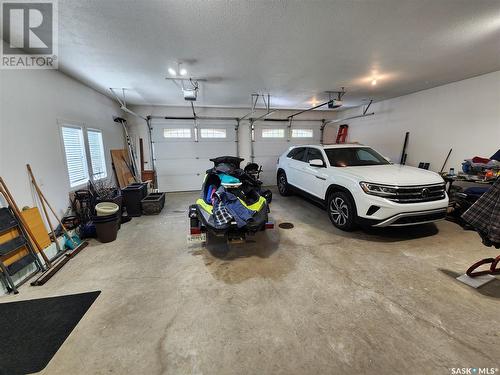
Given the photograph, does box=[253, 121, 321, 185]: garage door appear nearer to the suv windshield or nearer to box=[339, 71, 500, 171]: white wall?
box=[339, 71, 500, 171]: white wall

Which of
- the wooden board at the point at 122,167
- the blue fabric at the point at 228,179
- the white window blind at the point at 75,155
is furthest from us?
the wooden board at the point at 122,167

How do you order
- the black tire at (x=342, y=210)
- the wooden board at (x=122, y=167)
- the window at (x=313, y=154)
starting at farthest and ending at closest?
the wooden board at (x=122, y=167)
the window at (x=313, y=154)
the black tire at (x=342, y=210)

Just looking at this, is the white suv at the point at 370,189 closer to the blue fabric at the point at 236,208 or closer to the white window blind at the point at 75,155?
the blue fabric at the point at 236,208

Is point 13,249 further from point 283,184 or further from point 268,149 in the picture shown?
point 268,149

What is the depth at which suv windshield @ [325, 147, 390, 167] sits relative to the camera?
158 inches

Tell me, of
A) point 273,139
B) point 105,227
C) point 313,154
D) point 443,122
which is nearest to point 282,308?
point 105,227

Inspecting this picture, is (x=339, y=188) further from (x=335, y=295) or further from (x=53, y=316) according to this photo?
(x=53, y=316)

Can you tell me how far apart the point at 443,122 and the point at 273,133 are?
4.71 metres

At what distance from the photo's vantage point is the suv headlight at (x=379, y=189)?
9.81 ft

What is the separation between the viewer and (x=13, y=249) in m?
2.29

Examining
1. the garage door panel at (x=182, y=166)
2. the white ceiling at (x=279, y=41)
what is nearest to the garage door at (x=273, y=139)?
the garage door panel at (x=182, y=166)

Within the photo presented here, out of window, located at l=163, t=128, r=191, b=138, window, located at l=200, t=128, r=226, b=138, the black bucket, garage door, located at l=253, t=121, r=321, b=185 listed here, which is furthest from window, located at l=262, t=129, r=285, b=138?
the black bucket

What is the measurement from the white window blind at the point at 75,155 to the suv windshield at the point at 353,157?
5.01 m

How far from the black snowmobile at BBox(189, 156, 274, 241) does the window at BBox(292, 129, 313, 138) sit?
5.33m
